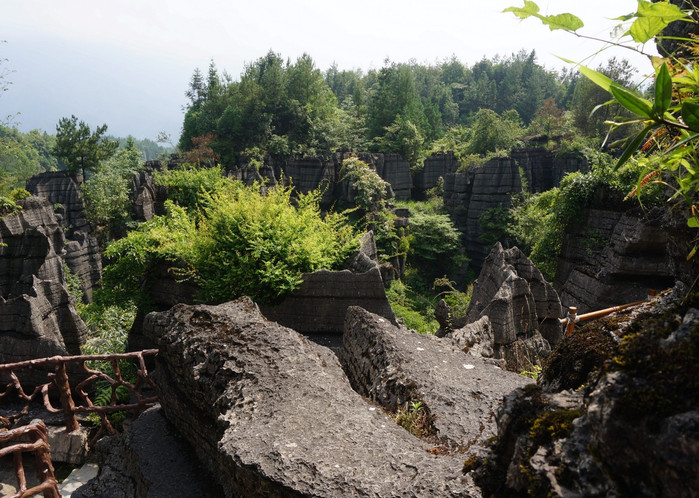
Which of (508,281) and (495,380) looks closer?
(495,380)

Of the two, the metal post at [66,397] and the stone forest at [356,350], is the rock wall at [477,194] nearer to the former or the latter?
the stone forest at [356,350]

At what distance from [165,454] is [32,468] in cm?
424

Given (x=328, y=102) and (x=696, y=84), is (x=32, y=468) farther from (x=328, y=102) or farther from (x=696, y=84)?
(x=328, y=102)

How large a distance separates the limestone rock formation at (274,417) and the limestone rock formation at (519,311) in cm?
296

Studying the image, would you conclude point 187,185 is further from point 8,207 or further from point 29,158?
point 29,158

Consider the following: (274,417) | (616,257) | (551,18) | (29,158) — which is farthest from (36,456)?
(29,158)

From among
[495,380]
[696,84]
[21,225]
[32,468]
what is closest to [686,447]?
[696,84]

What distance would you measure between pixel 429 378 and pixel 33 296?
7674mm

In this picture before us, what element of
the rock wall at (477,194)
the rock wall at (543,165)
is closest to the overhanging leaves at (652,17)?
the rock wall at (477,194)

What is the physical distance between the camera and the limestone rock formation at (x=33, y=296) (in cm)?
678

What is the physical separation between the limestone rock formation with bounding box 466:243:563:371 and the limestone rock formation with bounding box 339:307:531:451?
149cm

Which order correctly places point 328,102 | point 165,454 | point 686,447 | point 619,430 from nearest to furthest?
point 686,447 < point 619,430 < point 165,454 < point 328,102

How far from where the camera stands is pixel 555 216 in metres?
10.9

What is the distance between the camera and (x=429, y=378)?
10.5ft
